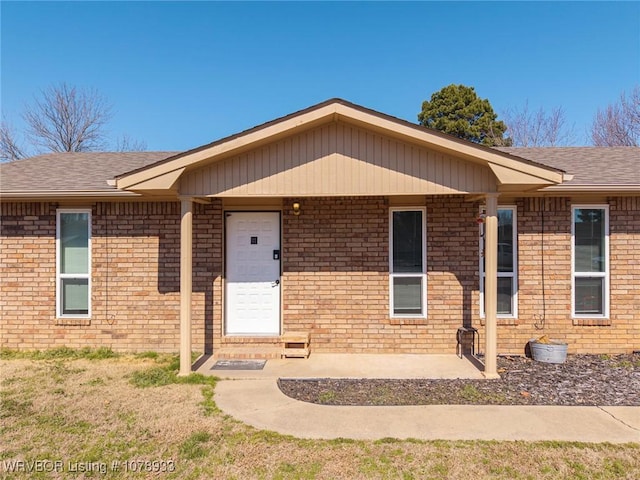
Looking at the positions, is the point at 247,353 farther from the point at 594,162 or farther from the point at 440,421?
the point at 594,162

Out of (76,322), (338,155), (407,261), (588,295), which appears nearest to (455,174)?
(338,155)

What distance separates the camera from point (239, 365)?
6.05 meters

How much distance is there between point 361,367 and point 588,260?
4.46 m

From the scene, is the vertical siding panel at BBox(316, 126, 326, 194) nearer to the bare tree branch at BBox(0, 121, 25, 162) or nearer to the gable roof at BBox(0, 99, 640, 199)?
the gable roof at BBox(0, 99, 640, 199)

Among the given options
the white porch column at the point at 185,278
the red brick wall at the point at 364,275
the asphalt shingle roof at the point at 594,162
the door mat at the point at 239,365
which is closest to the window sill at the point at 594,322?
the red brick wall at the point at 364,275

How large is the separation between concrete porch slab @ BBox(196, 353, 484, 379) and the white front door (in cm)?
83

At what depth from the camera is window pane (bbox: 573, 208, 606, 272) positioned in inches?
260

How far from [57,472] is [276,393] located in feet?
7.83

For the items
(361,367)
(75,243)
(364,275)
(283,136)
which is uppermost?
(283,136)

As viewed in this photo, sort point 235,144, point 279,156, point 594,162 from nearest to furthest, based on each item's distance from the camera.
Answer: point 235,144 → point 279,156 → point 594,162

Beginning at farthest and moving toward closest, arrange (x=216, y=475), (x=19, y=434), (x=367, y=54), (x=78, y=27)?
(x=367, y=54) → (x=78, y=27) → (x=19, y=434) → (x=216, y=475)

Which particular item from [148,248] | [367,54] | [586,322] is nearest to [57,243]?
[148,248]

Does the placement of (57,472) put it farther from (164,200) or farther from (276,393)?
(164,200)

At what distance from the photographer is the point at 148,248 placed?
6797mm
